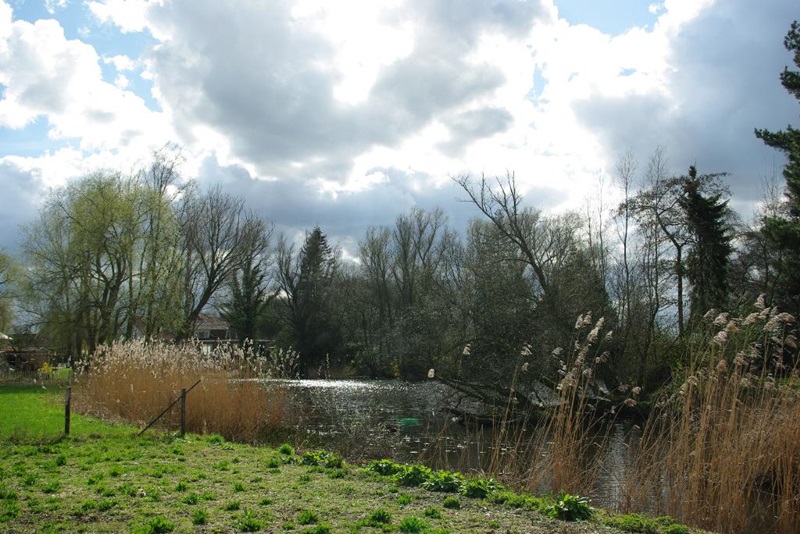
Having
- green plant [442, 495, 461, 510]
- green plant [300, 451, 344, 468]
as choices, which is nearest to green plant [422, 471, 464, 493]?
green plant [442, 495, 461, 510]

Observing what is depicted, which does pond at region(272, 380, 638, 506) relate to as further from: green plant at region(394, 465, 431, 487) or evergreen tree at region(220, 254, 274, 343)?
evergreen tree at region(220, 254, 274, 343)

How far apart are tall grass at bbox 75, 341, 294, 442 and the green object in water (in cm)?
326

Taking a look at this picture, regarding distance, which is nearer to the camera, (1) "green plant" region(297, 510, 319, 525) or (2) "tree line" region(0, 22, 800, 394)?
(1) "green plant" region(297, 510, 319, 525)

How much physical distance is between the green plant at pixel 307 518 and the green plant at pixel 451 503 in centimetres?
123

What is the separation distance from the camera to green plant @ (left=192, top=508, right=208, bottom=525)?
516 cm

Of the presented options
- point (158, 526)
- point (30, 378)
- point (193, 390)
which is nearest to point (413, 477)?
point (158, 526)

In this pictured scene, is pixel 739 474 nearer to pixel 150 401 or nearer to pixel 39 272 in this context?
pixel 150 401

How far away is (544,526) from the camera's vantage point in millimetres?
5160

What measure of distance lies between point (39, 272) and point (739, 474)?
31.4 metres

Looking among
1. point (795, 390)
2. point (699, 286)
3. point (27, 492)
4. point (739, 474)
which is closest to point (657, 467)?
point (739, 474)

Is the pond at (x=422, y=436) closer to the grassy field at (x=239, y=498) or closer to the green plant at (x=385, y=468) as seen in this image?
the green plant at (x=385, y=468)

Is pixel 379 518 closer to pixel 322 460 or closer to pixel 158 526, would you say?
pixel 158 526

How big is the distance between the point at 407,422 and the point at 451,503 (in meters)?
11.2

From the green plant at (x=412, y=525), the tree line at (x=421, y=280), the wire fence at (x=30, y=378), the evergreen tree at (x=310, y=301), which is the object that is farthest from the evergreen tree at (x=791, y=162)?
the evergreen tree at (x=310, y=301)
